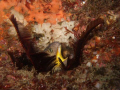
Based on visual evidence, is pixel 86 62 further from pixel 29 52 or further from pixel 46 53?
pixel 29 52

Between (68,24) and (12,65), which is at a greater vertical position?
(68,24)

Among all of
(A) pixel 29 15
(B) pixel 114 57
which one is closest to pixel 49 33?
(A) pixel 29 15

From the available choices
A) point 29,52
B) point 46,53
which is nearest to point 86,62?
point 46,53

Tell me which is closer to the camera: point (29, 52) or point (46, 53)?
point (29, 52)

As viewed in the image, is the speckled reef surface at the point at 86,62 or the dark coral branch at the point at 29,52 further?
the dark coral branch at the point at 29,52

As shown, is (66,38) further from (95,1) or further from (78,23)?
(95,1)

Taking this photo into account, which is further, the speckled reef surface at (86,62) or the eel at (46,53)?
the eel at (46,53)

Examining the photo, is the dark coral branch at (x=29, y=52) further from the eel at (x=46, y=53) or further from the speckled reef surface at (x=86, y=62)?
the speckled reef surface at (x=86, y=62)

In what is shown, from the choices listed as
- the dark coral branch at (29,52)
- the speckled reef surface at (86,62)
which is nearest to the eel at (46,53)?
the dark coral branch at (29,52)
